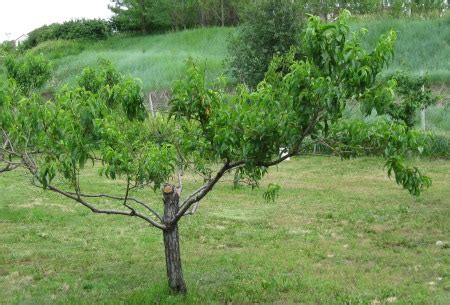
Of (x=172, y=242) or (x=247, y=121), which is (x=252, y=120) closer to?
(x=247, y=121)

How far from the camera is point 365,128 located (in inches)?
186

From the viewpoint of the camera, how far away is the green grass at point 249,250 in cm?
Answer: 647

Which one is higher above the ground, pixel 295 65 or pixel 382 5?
pixel 382 5

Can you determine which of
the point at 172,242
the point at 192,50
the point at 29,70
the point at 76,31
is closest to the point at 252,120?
the point at 172,242

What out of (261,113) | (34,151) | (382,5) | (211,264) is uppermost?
(382,5)

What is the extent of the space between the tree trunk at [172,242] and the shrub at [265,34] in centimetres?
1562

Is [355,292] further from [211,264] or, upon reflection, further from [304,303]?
[211,264]

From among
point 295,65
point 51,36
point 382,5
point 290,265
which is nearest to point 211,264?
point 290,265

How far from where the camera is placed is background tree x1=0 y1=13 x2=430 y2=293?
13.5 ft

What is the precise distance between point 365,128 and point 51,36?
41667 mm

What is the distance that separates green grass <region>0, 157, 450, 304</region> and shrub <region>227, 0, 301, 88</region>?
8.89 m

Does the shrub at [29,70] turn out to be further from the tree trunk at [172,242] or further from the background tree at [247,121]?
the tree trunk at [172,242]

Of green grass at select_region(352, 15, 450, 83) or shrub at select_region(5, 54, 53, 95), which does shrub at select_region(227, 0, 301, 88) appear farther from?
shrub at select_region(5, 54, 53, 95)

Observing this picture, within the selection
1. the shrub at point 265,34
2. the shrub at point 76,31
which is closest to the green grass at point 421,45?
the shrub at point 265,34
